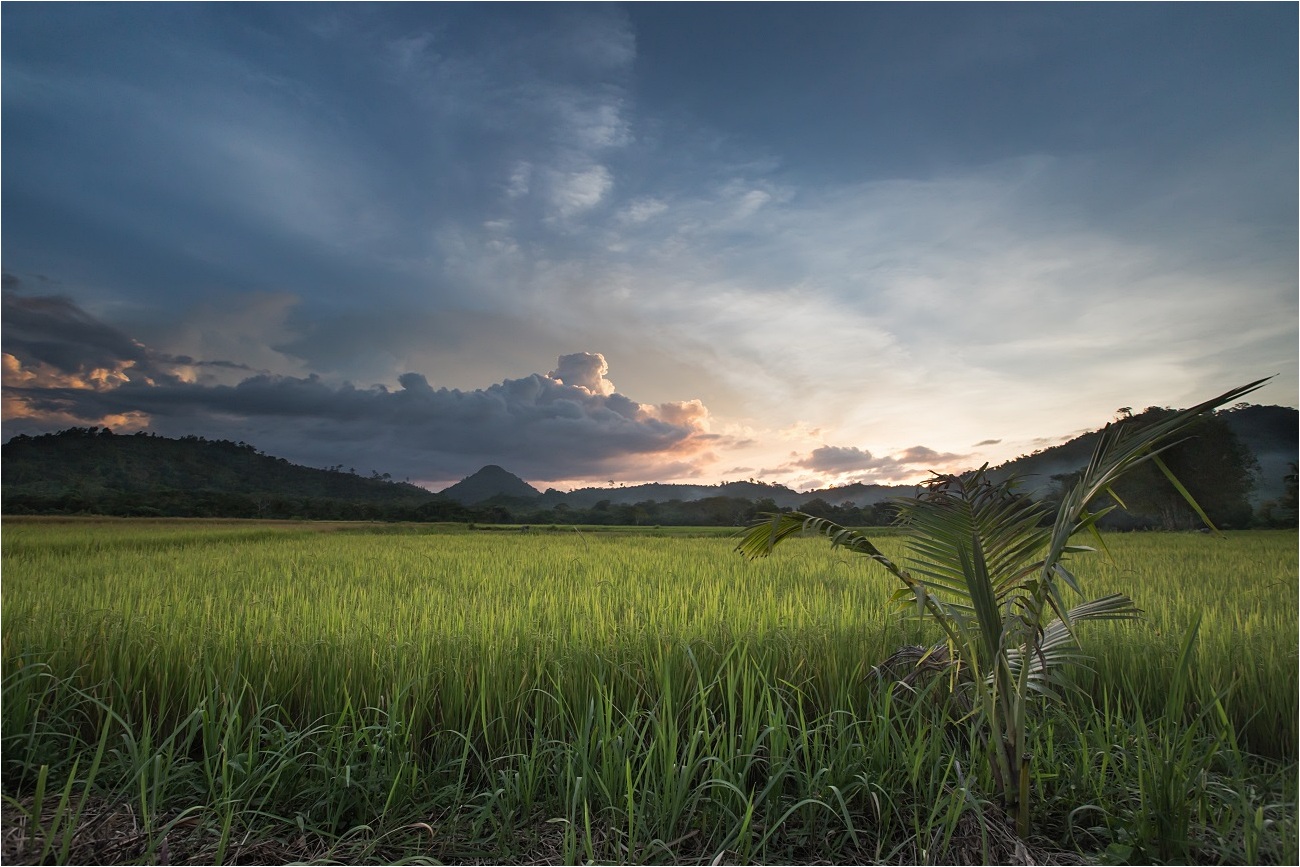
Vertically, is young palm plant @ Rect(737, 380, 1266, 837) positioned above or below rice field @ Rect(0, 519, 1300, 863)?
above

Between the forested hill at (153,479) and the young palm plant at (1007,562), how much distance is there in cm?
4251

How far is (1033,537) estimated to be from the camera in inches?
112

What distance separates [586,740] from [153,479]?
65883 millimetres

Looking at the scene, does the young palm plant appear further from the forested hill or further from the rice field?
the forested hill

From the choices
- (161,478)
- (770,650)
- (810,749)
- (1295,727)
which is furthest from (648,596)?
(161,478)

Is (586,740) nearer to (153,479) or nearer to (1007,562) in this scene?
(1007,562)

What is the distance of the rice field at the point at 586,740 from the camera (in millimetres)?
2432

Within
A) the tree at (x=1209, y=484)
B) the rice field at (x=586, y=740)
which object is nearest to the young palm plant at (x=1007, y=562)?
the rice field at (x=586, y=740)

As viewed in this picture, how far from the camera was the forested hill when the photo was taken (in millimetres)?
34000

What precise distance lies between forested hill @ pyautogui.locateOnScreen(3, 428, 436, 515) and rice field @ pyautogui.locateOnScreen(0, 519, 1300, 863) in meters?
37.7

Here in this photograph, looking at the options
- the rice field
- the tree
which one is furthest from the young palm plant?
the tree

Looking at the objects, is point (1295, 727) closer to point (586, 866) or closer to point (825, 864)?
point (825, 864)

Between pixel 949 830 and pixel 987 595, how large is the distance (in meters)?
0.93

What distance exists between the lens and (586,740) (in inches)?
108
